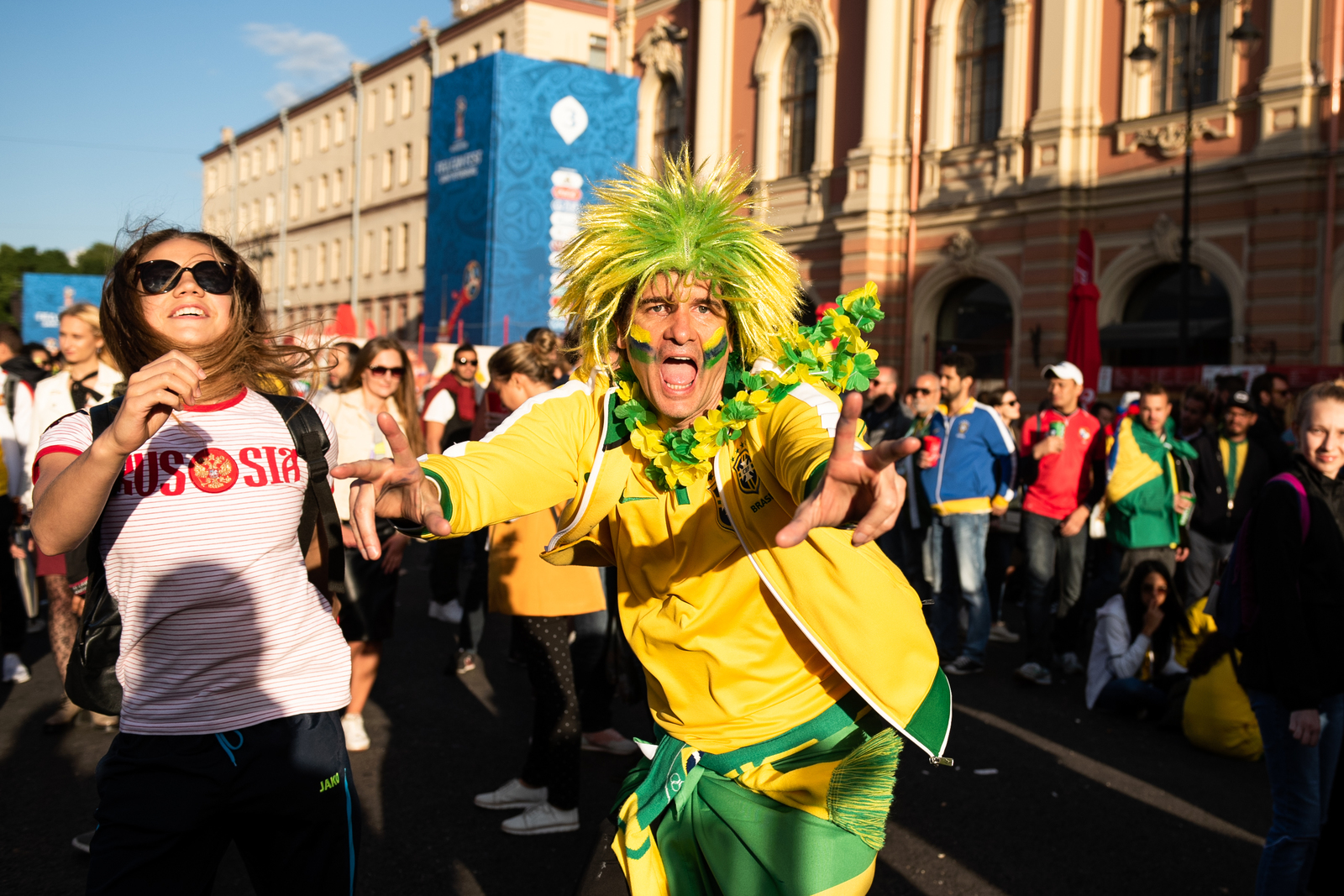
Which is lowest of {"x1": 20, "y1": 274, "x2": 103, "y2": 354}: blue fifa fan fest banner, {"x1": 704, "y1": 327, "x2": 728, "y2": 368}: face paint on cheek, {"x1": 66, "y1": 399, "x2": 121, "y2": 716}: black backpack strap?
{"x1": 66, "y1": 399, "x2": 121, "y2": 716}: black backpack strap

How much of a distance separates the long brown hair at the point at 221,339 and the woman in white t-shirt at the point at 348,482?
2362 mm

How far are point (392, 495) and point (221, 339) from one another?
896 millimetres

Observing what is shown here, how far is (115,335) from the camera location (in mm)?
2506

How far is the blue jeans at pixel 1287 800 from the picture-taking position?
3.34 metres

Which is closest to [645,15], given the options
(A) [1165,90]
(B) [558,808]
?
(A) [1165,90]

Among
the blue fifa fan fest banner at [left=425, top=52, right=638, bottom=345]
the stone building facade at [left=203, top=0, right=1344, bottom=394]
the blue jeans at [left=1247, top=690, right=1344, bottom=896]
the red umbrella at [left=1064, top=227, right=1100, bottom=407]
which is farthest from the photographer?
the blue fifa fan fest banner at [left=425, top=52, right=638, bottom=345]

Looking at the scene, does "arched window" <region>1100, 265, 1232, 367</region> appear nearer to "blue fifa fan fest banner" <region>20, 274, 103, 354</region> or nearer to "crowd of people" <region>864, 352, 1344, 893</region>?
"crowd of people" <region>864, 352, 1344, 893</region>

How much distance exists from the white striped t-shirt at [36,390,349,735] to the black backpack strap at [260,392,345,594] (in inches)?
3.2

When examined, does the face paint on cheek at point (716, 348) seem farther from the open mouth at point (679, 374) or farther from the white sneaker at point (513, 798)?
the white sneaker at point (513, 798)

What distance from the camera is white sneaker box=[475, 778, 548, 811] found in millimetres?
4535

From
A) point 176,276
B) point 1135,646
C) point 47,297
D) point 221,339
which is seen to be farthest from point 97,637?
point 47,297

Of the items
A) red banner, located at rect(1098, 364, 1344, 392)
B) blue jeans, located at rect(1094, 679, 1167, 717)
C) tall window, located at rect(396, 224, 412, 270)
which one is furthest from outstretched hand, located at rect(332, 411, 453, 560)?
tall window, located at rect(396, 224, 412, 270)

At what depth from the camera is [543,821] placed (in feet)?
14.2

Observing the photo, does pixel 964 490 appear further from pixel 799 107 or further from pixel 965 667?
pixel 799 107
